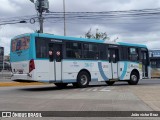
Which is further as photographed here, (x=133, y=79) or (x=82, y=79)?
(x=133, y=79)

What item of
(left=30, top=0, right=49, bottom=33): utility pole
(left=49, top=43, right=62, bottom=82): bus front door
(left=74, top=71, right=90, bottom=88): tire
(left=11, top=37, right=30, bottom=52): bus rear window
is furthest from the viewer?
(left=30, top=0, right=49, bottom=33): utility pole

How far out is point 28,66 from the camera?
19516mm

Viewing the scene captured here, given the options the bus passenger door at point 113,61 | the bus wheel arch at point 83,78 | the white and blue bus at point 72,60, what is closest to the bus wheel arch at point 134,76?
the white and blue bus at point 72,60

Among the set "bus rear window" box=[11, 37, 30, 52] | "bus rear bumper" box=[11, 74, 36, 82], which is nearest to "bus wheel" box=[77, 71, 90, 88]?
"bus rear bumper" box=[11, 74, 36, 82]

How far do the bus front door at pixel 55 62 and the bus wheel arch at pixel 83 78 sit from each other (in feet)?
5.42

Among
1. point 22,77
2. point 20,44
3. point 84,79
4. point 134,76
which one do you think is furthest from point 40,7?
point 22,77

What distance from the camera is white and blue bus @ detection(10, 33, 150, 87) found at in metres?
19.7

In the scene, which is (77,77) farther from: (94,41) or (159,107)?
(159,107)

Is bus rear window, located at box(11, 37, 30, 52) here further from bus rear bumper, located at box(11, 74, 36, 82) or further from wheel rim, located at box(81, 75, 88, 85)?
wheel rim, located at box(81, 75, 88, 85)

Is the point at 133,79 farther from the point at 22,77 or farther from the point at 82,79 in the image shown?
the point at 22,77

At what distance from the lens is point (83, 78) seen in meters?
22.6

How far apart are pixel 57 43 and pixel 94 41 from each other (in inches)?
134

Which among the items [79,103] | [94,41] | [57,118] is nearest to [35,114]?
[57,118]

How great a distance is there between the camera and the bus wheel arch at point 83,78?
72.8ft
